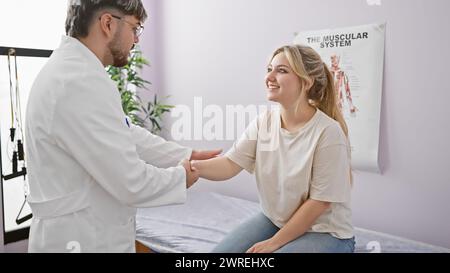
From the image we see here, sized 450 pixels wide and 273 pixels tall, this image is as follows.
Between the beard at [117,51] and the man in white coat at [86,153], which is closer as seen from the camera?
the man in white coat at [86,153]

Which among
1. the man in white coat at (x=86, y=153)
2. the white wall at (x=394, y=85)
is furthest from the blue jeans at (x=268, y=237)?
the white wall at (x=394, y=85)

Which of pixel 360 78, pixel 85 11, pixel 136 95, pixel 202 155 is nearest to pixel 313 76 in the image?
pixel 202 155

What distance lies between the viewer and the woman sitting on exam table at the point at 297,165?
134cm

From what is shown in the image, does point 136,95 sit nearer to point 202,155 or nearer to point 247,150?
point 202,155

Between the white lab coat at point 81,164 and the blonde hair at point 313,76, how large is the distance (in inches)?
24.0

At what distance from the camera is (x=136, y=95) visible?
3066 millimetres

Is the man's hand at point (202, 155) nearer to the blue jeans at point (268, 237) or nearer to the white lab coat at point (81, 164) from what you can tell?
the blue jeans at point (268, 237)

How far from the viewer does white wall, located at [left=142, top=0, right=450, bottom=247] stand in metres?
1.79

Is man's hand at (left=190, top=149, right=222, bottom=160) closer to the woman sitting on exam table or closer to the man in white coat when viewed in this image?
the woman sitting on exam table

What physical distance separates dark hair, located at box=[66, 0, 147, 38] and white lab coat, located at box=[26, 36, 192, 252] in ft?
0.12

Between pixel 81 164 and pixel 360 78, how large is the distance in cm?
149

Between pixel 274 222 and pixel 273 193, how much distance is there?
0.13 m

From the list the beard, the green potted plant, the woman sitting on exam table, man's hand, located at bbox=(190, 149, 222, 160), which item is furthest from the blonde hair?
the green potted plant

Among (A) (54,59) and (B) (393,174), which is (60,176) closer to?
(A) (54,59)
